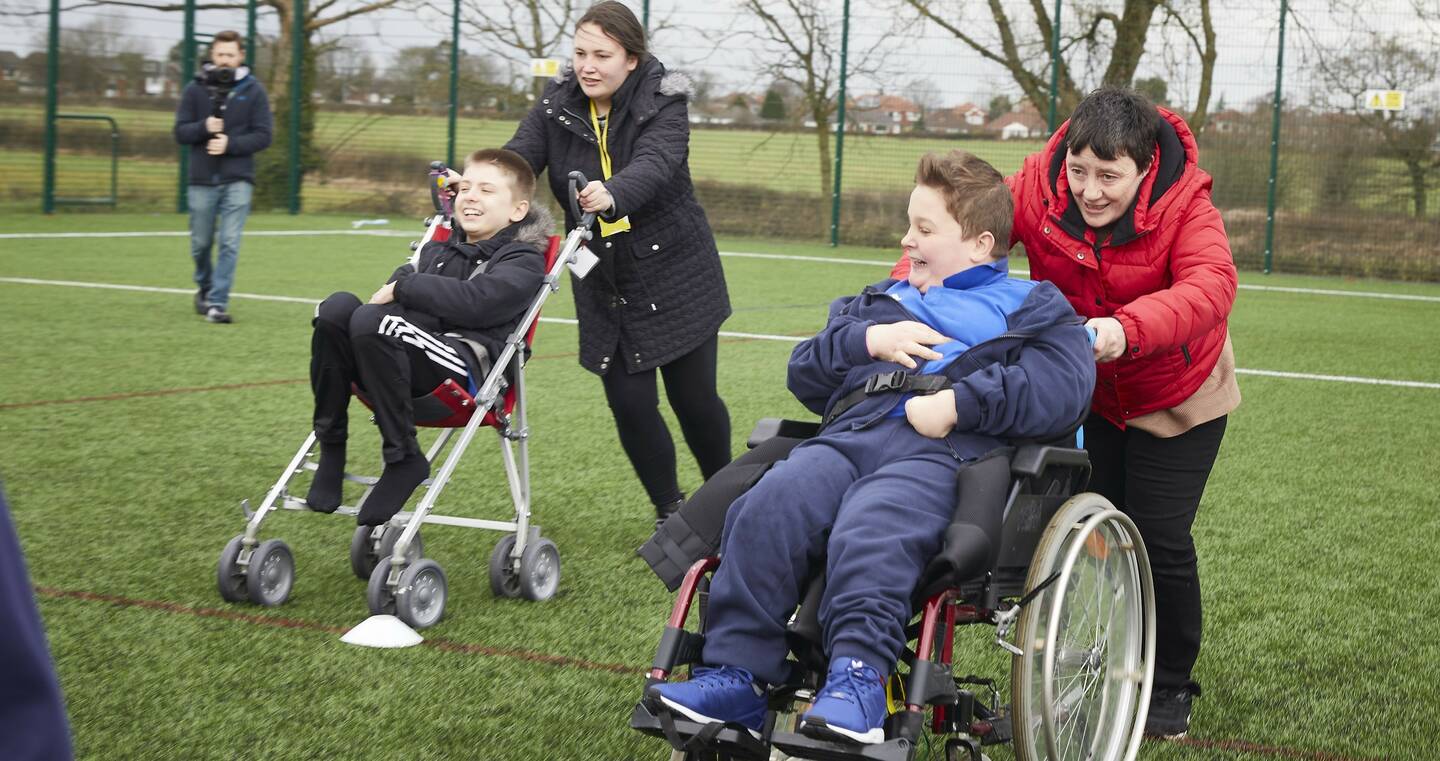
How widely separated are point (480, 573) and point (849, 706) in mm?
2372

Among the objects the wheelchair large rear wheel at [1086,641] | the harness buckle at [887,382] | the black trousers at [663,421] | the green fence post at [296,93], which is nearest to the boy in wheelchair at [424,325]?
the black trousers at [663,421]

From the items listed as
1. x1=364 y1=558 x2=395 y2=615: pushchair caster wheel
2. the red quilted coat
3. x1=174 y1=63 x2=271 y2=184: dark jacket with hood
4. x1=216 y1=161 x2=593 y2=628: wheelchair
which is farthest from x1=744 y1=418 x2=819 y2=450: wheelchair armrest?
x1=174 y1=63 x2=271 y2=184: dark jacket with hood

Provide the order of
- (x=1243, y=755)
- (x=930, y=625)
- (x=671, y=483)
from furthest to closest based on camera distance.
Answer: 1. (x=671, y=483)
2. (x=1243, y=755)
3. (x=930, y=625)

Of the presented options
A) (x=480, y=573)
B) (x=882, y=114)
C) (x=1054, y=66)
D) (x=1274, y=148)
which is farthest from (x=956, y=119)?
(x=480, y=573)

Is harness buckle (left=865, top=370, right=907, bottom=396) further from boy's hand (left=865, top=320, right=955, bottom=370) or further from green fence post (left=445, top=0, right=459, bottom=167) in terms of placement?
green fence post (left=445, top=0, right=459, bottom=167)

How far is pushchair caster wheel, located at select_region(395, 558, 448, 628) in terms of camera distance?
3.80 m

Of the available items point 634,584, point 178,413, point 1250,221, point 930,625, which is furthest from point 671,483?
point 1250,221

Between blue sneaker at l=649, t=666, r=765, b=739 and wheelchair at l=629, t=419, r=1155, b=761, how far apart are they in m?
0.02

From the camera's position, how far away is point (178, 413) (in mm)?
6695

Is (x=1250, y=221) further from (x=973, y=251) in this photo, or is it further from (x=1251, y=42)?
(x=973, y=251)

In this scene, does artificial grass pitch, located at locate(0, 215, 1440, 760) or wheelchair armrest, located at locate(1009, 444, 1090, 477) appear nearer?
wheelchair armrest, located at locate(1009, 444, 1090, 477)

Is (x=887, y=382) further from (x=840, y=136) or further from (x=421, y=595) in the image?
(x=840, y=136)

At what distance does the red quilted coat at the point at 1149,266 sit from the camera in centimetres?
289

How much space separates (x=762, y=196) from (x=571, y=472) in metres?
14.2
